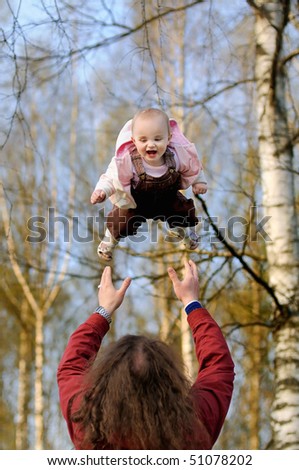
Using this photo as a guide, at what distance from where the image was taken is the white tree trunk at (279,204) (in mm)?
6039

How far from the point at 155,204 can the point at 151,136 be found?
0.41 metres

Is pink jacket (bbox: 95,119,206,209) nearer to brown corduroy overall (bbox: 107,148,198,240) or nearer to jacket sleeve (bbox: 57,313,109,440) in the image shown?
brown corduroy overall (bbox: 107,148,198,240)

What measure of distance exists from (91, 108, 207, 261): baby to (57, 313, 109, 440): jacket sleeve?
1026mm

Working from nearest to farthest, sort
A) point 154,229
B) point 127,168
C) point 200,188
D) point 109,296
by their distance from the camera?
point 109,296, point 127,168, point 200,188, point 154,229

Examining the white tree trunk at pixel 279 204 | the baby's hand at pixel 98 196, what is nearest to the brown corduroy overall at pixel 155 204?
the baby's hand at pixel 98 196

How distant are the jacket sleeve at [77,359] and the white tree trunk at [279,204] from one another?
3489 millimetres

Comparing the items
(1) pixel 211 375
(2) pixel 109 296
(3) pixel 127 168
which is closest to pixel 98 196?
(3) pixel 127 168

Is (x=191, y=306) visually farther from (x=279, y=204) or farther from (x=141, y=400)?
(x=279, y=204)

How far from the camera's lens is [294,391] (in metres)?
6.02

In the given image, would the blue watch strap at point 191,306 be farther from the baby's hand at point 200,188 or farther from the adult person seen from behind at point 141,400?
the baby's hand at point 200,188

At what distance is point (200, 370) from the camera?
271 centimetres

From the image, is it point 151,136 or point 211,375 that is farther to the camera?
point 151,136

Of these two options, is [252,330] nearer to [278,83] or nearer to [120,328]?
[120,328]
